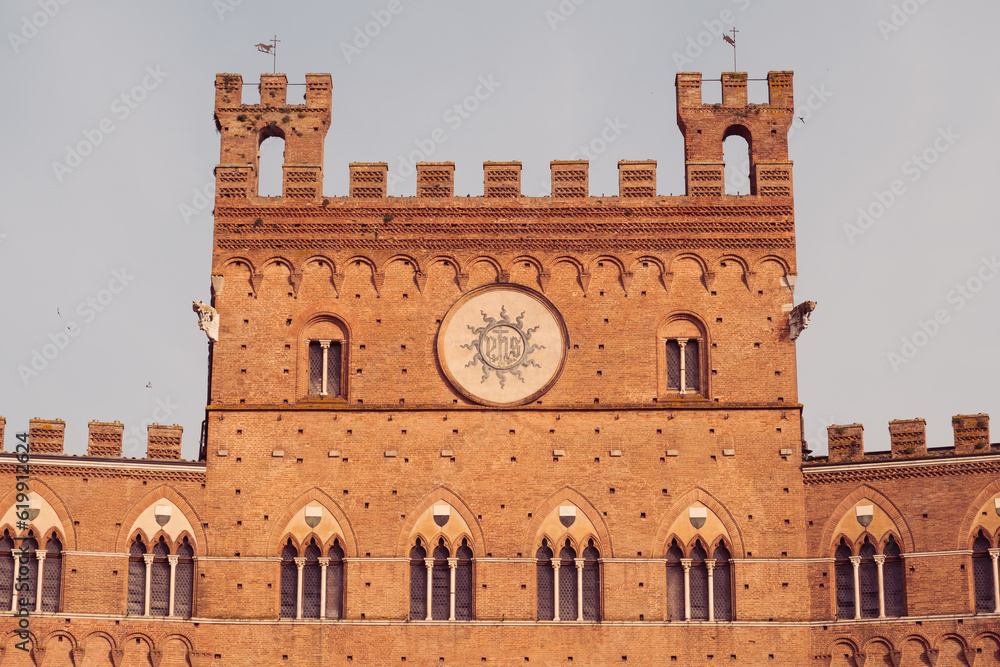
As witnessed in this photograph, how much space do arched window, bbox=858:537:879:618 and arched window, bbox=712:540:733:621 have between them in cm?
248

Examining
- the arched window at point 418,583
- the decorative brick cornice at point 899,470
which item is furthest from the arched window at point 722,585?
the arched window at point 418,583

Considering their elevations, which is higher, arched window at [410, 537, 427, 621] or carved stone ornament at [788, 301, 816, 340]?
carved stone ornament at [788, 301, 816, 340]

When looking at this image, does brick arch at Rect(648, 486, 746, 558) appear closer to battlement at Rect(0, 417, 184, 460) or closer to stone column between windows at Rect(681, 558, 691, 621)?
stone column between windows at Rect(681, 558, 691, 621)

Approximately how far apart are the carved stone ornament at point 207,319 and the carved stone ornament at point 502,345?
4483mm

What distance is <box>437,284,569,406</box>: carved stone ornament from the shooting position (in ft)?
112

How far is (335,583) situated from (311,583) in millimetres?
468

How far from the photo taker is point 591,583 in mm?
33156

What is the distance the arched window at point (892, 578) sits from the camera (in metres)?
32.4

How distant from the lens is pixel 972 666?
3158 centimetres

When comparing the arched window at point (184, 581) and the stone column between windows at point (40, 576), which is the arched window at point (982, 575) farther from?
the stone column between windows at point (40, 576)

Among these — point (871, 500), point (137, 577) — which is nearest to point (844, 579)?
point (871, 500)

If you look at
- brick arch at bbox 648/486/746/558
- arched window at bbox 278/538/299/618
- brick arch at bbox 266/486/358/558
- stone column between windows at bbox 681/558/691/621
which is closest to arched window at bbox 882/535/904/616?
brick arch at bbox 648/486/746/558

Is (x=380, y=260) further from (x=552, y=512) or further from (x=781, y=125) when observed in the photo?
(x=781, y=125)

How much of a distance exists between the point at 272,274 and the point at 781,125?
10983 mm
